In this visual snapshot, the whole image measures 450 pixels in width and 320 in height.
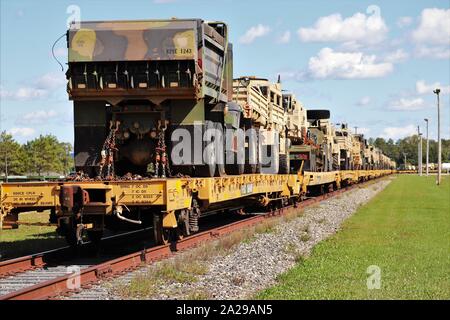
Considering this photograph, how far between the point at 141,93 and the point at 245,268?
3785mm

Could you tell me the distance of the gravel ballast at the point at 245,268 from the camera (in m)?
9.08

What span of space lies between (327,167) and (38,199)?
26941 millimetres

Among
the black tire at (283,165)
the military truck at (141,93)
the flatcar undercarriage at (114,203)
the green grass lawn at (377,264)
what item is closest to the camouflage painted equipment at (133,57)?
the military truck at (141,93)

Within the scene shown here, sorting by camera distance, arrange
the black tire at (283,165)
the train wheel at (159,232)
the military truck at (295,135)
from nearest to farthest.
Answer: the train wheel at (159,232) < the black tire at (283,165) < the military truck at (295,135)

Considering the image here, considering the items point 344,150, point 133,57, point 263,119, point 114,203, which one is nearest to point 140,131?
point 133,57

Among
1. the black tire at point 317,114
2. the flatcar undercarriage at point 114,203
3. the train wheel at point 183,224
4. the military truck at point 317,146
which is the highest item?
the black tire at point 317,114

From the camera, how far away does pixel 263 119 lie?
20156 mm

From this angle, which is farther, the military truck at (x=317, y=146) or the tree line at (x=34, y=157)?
the tree line at (x=34, y=157)

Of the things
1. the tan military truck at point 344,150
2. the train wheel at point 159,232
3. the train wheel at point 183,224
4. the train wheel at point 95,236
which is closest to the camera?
the train wheel at point 159,232

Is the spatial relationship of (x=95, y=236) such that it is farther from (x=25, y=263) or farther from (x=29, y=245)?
(x=25, y=263)

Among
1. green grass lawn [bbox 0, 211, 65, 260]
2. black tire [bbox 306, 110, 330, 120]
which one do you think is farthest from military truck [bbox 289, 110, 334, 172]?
green grass lawn [bbox 0, 211, 65, 260]

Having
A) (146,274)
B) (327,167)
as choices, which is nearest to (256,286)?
(146,274)

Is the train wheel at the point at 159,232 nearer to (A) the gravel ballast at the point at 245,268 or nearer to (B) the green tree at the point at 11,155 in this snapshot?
(A) the gravel ballast at the point at 245,268
